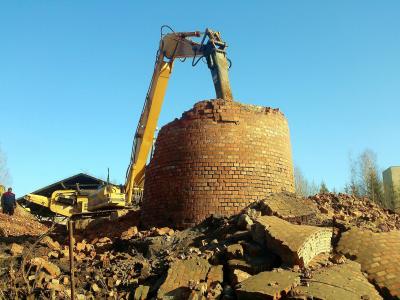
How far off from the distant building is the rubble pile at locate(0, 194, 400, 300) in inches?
897

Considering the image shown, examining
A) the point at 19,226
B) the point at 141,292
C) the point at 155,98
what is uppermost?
the point at 155,98

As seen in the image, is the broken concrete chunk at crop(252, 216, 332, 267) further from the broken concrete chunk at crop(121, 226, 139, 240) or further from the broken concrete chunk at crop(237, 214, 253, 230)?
the broken concrete chunk at crop(121, 226, 139, 240)

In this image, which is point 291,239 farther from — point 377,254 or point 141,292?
point 141,292

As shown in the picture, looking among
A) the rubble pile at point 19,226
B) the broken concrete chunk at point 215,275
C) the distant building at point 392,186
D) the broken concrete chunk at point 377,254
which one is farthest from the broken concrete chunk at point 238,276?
the distant building at point 392,186

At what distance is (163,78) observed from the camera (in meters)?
13.6

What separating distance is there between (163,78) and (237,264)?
8360mm

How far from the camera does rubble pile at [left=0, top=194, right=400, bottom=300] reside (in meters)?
5.73

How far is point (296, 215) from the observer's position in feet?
26.6

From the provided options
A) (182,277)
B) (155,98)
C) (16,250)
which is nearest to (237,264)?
(182,277)

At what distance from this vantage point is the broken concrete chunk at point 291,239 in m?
6.08

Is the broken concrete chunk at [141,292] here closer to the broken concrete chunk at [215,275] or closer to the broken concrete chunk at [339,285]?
the broken concrete chunk at [215,275]

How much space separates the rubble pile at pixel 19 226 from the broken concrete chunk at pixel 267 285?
9719mm

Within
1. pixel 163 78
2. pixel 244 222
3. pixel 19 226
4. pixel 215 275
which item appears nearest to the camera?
pixel 215 275

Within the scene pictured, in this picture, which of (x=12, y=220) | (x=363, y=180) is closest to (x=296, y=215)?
(x=12, y=220)
